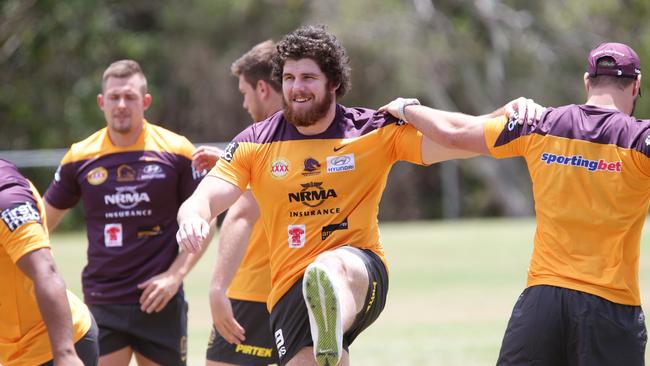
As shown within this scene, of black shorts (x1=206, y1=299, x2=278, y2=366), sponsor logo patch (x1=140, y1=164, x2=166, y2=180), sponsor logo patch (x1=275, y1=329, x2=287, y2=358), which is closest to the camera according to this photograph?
sponsor logo patch (x1=275, y1=329, x2=287, y2=358)

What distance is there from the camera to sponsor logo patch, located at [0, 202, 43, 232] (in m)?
4.81

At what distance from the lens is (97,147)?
312 inches

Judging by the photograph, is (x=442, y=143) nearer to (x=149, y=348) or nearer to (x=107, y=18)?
(x=149, y=348)

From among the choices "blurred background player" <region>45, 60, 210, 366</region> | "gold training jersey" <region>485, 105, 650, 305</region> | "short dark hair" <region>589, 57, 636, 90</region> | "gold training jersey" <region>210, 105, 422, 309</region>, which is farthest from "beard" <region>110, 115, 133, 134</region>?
"short dark hair" <region>589, 57, 636, 90</region>

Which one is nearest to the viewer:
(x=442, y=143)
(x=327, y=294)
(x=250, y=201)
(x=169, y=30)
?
(x=327, y=294)

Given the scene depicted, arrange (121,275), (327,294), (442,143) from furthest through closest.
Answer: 1. (121,275)
2. (442,143)
3. (327,294)

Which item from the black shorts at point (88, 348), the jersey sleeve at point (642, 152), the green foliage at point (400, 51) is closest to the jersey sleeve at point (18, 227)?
the black shorts at point (88, 348)

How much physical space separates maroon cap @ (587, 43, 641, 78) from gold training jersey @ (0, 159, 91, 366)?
2849 millimetres

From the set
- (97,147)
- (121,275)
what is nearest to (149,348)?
(121,275)

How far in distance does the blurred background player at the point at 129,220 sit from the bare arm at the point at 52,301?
277 centimetres

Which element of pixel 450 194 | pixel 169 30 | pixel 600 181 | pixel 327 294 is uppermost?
pixel 169 30

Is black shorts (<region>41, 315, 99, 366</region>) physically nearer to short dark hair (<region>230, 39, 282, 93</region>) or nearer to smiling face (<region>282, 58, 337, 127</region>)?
smiling face (<region>282, 58, 337, 127</region>)

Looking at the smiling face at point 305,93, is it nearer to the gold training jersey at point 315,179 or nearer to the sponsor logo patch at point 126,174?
the gold training jersey at point 315,179

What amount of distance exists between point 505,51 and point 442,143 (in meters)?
36.7
